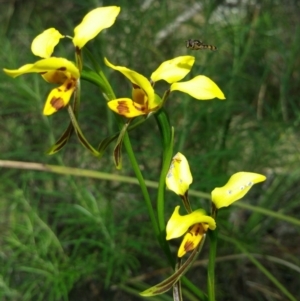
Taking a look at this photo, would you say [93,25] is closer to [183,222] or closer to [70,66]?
[70,66]

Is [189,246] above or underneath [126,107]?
underneath

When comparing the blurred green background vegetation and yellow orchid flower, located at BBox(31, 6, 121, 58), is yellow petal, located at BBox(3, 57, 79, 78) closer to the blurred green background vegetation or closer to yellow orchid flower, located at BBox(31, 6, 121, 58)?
yellow orchid flower, located at BBox(31, 6, 121, 58)

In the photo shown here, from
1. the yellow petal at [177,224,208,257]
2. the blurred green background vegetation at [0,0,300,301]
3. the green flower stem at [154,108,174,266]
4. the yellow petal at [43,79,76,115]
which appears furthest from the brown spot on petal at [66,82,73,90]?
the blurred green background vegetation at [0,0,300,301]

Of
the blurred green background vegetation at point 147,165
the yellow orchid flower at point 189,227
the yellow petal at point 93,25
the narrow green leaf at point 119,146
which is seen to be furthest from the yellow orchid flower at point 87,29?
the blurred green background vegetation at point 147,165

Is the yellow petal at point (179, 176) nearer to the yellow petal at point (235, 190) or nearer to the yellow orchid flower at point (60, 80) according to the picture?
the yellow petal at point (235, 190)

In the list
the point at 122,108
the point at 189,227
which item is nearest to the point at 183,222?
the point at 189,227

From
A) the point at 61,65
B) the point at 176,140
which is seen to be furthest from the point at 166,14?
the point at 61,65
